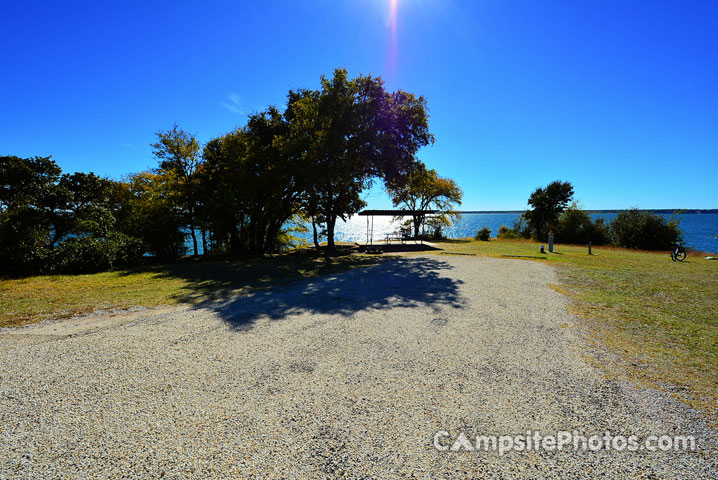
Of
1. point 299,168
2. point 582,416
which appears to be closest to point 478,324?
point 582,416

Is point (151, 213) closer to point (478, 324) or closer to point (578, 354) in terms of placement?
point (478, 324)

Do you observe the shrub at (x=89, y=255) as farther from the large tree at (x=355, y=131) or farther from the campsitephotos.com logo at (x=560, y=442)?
the campsitephotos.com logo at (x=560, y=442)

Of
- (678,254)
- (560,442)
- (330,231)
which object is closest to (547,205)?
(678,254)

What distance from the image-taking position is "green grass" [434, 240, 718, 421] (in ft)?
12.9

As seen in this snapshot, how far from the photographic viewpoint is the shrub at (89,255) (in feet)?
40.3

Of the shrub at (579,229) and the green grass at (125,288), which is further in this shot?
the shrub at (579,229)

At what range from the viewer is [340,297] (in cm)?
820

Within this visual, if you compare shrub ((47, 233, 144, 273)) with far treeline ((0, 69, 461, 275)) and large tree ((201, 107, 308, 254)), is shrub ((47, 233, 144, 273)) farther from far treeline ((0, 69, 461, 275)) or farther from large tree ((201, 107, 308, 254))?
large tree ((201, 107, 308, 254))

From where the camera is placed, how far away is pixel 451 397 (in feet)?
11.3

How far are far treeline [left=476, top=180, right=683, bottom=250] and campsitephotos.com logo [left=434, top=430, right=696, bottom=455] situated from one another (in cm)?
2179

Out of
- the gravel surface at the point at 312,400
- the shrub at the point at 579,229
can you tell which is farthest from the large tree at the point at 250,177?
the shrub at the point at 579,229

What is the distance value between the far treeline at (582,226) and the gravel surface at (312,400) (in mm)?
21006

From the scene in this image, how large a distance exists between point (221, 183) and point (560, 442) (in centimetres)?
2076

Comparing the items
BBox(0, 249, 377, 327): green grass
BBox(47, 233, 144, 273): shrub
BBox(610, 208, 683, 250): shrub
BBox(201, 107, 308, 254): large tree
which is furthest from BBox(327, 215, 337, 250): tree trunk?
BBox(610, 208, 683, 250): shrub
